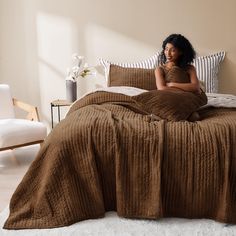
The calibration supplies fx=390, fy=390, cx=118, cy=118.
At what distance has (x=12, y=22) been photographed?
423 cm

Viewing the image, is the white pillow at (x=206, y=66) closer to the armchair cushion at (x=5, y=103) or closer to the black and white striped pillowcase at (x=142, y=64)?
the black and white striped pillowcase at (x=142, y=64)

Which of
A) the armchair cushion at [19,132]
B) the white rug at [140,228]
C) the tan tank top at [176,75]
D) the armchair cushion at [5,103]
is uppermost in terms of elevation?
the tan tank top at [176,75]

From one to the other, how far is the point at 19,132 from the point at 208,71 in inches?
74.5

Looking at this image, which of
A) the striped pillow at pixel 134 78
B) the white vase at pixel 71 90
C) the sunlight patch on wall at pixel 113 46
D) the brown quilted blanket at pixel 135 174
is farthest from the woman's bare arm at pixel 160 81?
the white vase at pixel 71 90

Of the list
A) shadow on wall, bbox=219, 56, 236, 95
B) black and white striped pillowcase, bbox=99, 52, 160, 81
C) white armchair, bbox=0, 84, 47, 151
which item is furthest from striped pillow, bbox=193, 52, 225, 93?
white armchair, bbox=0, 84, 47, 151

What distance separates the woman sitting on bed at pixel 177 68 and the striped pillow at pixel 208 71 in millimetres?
743

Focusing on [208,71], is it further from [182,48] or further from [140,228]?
[140,228]

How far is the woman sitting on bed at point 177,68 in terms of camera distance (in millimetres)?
2980

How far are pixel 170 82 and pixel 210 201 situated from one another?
49.6 inches

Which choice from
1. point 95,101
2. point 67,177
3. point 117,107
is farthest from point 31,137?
point 67,177

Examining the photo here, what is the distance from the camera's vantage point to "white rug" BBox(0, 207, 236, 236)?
189 cm

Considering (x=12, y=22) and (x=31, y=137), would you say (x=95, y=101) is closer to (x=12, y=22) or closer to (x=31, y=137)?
(x=31, y=137)

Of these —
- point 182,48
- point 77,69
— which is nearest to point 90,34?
point 77,69

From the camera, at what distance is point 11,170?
129 inches
